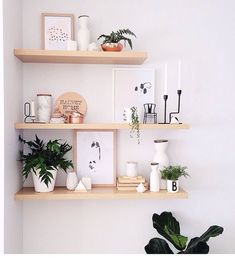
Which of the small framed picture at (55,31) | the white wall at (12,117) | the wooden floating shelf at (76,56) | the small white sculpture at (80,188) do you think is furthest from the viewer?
the small framed picture at (55,31)

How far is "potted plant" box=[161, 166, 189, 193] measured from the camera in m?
1.80

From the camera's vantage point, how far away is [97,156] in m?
1.96

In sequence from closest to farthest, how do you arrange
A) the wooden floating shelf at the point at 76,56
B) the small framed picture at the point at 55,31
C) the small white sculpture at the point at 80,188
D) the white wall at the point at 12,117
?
the white wall at the point at 12,117, the wooden floating shelf at the point at 76,56, the small white sculpture at the point at 80,188, the small framed picture at the point at 55,31

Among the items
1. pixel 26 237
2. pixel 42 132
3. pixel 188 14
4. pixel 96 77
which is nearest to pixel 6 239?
pixel 26 237

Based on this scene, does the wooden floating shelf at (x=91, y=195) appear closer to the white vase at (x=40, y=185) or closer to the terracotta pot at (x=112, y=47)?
the white vase at (x=40, y=185)

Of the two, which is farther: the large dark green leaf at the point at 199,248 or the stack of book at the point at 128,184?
the stack of book at the point at 128,184

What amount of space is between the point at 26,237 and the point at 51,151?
0.63 meters

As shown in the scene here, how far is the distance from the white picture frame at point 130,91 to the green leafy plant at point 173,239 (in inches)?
25.7

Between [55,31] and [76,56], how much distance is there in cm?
32

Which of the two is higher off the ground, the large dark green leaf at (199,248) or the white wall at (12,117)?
the white wall at (12,117)

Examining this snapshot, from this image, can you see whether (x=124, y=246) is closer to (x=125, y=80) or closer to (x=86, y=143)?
(x=86, y=143)

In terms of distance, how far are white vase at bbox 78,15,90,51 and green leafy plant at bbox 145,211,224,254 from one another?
3.75 ft

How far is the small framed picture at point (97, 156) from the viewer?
1.95 meters

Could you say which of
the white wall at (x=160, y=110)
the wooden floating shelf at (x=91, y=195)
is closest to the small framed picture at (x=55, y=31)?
the white wall at (x=160, y=110)
